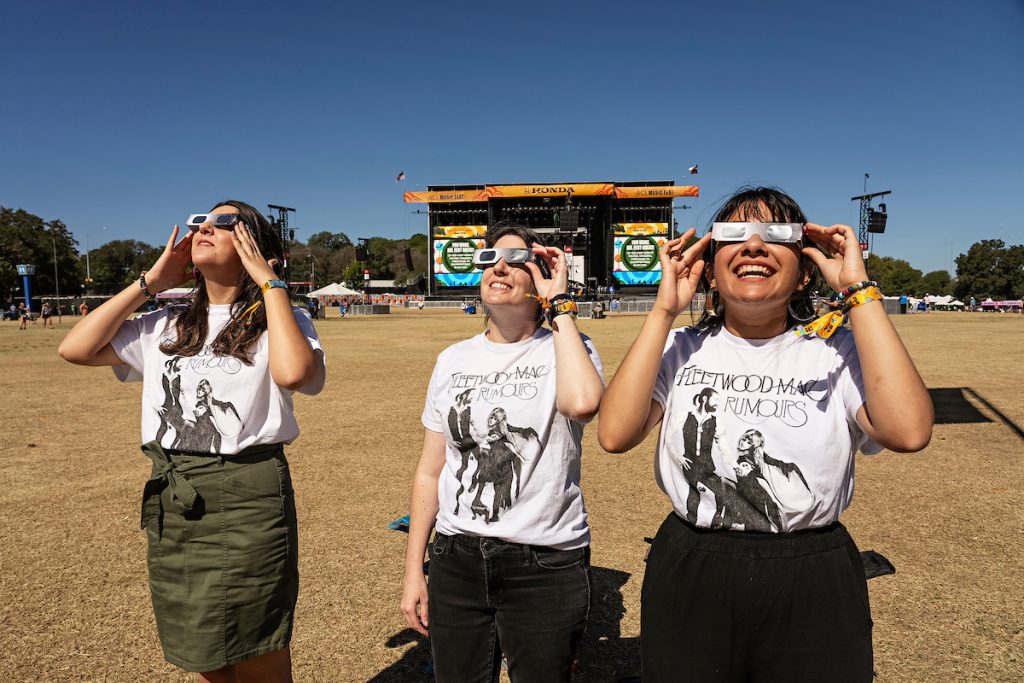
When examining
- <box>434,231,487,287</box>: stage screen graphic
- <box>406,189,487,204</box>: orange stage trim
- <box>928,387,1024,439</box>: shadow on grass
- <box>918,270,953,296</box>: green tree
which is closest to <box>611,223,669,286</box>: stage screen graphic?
<box>434,231,487,287</box>: stage screen graphic

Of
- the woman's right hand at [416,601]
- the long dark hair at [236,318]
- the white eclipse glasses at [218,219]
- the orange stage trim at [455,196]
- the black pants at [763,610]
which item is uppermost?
the orange stage trim at [455,196]

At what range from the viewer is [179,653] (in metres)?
2.22

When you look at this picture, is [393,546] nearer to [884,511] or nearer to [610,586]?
[610,586]

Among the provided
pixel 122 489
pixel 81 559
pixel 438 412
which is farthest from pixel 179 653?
pixel 122 489

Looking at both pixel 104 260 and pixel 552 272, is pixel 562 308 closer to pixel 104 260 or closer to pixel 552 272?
pixel 552 272

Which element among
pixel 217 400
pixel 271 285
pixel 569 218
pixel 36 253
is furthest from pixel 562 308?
pixel 36 253

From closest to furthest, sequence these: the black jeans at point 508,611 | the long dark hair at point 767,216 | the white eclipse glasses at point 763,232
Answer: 1. the white eclipse glasses at point 763,232
2. the long dark hair at point 767,216
3. the black jeans at point 508,611

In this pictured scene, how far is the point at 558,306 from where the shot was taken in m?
2.14

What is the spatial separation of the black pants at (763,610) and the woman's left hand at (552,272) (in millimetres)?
907

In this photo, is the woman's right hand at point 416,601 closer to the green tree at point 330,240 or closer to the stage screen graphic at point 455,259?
the stage screen graphic at point 455,259

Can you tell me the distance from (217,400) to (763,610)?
1.83 metres

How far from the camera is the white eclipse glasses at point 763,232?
173cm

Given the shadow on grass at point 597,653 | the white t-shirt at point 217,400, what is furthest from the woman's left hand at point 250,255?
the shadow on grass at point 597,653

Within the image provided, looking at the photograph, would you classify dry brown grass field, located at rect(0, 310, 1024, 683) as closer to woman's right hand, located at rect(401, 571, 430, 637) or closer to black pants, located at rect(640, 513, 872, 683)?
woman's right hand, located at rect(401, 571, 430, 637)
